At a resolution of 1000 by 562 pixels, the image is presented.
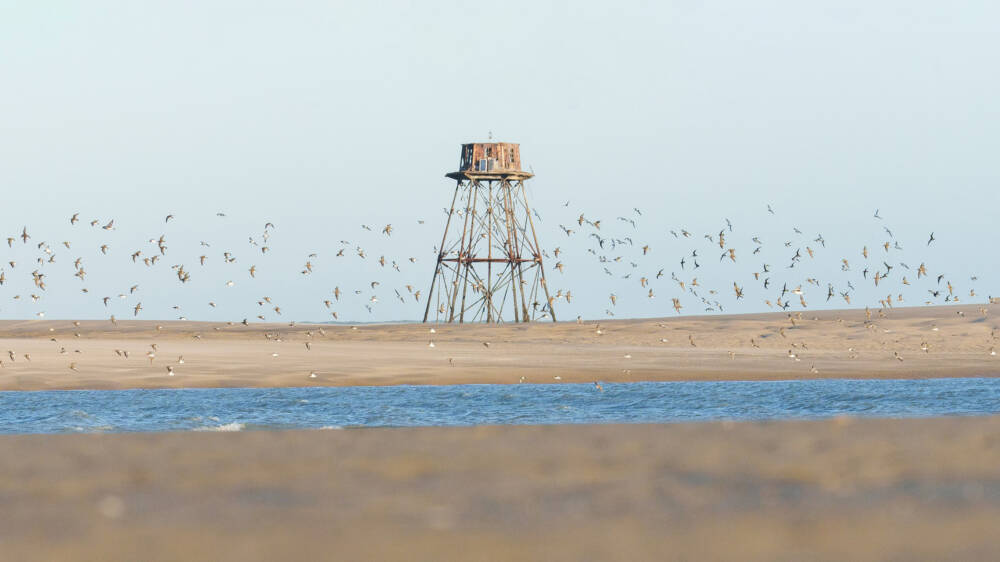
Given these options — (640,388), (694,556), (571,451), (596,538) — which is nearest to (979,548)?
(694,556)

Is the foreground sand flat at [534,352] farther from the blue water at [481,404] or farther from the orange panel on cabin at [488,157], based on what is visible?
the orange panel on cabin at [488,157]

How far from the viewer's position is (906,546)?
5902mm

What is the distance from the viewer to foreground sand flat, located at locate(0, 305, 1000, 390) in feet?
115

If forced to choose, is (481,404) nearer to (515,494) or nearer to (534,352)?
(534,352)

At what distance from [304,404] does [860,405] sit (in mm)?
12726

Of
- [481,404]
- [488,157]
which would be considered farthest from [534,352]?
[488,157]

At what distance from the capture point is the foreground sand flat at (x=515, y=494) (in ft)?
20.3

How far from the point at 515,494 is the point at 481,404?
775 inches

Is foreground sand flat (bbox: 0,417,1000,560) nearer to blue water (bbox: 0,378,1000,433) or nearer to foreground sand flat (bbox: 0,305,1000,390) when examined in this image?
blue water (bbox: 0,378,1000,433)

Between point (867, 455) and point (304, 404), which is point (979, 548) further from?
point (304, 404)

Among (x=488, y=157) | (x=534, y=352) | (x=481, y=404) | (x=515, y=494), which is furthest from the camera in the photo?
(x=488, y=157)

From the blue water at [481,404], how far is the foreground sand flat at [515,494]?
10.4m

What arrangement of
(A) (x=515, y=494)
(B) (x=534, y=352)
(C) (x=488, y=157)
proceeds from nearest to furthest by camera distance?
(A) (x=515, y=494) < (B) (x=534, y=352) < (C) (x=488, y=157)

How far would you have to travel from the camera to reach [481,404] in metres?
27.7
